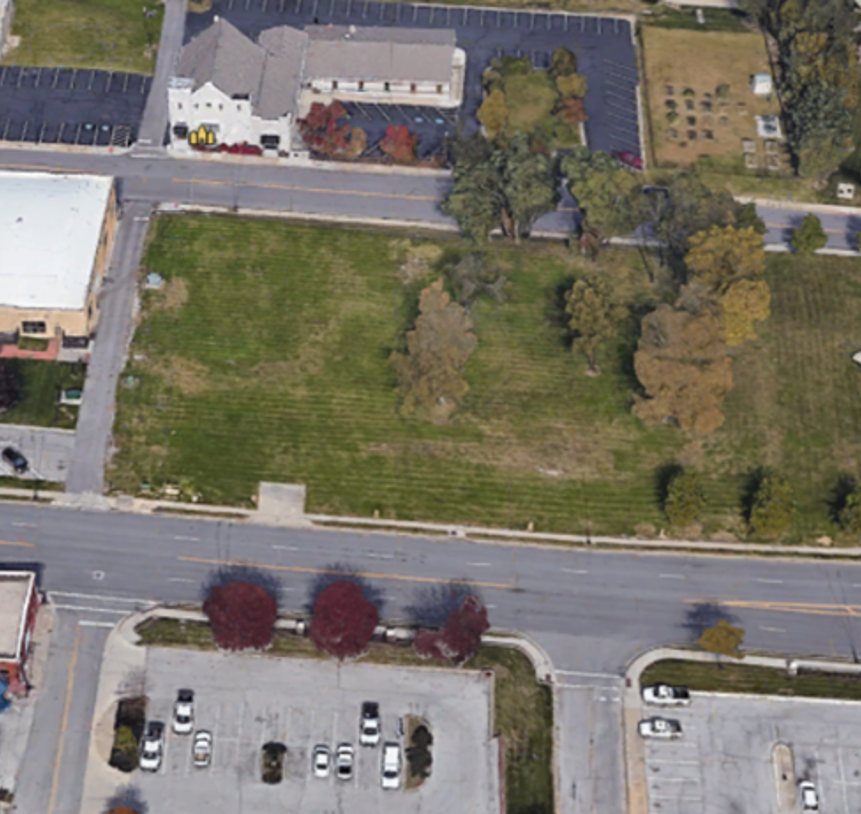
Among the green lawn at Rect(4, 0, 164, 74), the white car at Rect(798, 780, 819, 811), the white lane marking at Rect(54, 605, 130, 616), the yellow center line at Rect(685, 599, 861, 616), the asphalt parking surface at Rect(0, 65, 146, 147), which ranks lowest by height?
the white car at Rect(798, 780, 819, 811)

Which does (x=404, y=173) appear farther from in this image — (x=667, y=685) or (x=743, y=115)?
(x=667, y=685)

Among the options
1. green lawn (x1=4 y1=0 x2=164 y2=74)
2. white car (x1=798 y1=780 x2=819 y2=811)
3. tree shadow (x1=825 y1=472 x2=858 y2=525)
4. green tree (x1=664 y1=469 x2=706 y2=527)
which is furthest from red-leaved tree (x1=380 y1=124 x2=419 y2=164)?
white car (x1=798 y1=780 x2=819 y2=811)

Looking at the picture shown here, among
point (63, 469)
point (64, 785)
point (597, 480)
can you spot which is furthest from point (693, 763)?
point (63, 469)

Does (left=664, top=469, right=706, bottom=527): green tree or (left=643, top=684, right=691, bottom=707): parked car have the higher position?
(left=664, top=469, right=706, bottom=527): green tree

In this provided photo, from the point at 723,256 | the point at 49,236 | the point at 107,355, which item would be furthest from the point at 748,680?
the point at 49,236

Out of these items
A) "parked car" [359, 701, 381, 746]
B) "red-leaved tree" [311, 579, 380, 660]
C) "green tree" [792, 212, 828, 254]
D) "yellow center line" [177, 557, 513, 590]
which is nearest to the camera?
"parked car" [359, 701, 381, 746]

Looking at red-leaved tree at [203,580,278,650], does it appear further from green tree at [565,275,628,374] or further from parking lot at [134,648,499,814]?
green tree at [565,275,628,374]

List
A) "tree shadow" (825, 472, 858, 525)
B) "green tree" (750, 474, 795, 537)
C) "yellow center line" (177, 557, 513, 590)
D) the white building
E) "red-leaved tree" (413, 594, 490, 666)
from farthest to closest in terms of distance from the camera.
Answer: the white building < "tree shadow" (825, 472, 858, 525) < "green tree" (750, 474, 795, 537) < "yellow center line" (177, 557, 513, 590) < "red-leaved tree" (413, 594, 490, 666)
